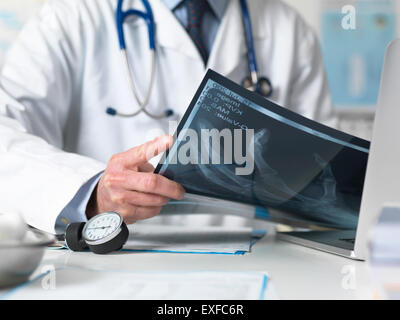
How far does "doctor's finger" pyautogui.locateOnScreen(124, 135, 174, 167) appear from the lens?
2.04 feet

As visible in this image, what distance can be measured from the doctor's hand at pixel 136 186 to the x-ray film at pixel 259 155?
0.06 ft

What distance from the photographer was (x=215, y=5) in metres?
1.24

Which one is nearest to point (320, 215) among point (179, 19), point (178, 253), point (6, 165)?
point (178, 253)

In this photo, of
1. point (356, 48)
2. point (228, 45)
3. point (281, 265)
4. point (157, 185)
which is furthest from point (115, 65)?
point (356, 48)

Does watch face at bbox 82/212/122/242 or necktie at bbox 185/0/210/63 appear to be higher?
necktie at bbox 185/0/210/63

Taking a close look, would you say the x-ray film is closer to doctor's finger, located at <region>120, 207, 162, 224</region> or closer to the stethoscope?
doctor's finger, located at <region>120, 207, 162, 224</region>

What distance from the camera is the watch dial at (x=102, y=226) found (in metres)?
0.64

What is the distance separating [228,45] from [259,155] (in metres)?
0.64

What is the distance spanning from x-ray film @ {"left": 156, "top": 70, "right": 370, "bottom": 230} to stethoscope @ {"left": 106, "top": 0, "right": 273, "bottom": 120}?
0.46 m

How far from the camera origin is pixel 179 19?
120cm

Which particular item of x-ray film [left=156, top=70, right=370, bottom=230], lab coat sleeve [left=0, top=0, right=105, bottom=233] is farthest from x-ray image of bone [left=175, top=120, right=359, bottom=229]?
lab coat sleeve [left=0, top=0, right=105, bottom=233]

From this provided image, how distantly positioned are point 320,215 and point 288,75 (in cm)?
65

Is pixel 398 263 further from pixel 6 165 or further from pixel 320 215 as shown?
pixel 6 165

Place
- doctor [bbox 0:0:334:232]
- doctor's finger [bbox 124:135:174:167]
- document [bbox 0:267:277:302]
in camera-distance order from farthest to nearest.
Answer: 1. doctor [bbox 0:0:334:232]
2. doctor's finger [bbox 124:135:174:167]
3. document [bbox 0:267:277:302]
